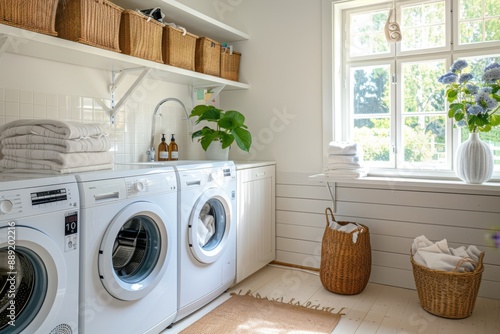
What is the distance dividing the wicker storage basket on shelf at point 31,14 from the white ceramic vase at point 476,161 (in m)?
2.38

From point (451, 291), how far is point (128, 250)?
1.82 meters

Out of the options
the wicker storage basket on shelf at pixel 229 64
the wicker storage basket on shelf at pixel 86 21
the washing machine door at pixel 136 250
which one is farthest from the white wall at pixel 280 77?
the washing machine door at pixel 136 250

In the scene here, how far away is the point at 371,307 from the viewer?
237 cm

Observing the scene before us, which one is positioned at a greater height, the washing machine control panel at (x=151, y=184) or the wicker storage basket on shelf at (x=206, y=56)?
the wicker storage basket on shelf at (x=206, y=56)

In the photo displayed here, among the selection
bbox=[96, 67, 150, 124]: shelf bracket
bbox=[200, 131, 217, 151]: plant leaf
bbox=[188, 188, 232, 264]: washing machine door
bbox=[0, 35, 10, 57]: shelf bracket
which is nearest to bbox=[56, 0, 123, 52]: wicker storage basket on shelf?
bbox=[0, 35, 10, 57]: shelf bracket

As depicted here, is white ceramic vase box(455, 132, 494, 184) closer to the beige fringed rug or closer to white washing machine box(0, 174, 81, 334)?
the beige fringed rug

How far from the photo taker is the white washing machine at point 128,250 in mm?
1542

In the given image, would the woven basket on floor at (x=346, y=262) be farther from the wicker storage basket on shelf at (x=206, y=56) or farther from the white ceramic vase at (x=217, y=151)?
the wicker storage basket on shelf at (x=206, y=56)

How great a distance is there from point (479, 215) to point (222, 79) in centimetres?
207

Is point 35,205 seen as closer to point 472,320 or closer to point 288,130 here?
point 288,130

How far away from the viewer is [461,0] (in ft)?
8.54

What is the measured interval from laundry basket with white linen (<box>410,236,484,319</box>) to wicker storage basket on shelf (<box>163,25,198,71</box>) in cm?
199

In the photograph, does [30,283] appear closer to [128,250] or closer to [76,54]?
[128,250]

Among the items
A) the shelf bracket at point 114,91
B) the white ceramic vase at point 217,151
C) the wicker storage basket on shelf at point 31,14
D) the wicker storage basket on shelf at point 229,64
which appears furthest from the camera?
the wicker storage basket on shelf at point 229,64
